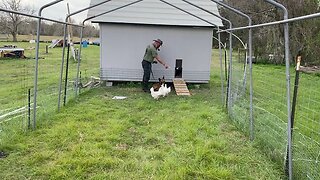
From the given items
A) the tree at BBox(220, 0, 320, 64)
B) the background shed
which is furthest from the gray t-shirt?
the tree at BBox(220, 0, 320, 64)

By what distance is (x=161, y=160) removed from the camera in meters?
4.18

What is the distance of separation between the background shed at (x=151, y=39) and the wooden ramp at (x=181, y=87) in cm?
35

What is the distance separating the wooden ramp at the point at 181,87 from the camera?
9336mm

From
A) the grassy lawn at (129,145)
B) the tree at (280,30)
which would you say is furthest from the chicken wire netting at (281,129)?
the tree at (280,30)

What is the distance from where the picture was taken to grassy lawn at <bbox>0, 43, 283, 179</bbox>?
12.4ft

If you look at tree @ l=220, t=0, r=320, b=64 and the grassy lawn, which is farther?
tree @ l=220, t=0, r=320, b=64

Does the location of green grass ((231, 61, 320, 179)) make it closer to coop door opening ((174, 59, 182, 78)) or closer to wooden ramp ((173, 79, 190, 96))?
wooden ramp ((173, 79, 190, 96))

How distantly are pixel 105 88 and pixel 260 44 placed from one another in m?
13.9

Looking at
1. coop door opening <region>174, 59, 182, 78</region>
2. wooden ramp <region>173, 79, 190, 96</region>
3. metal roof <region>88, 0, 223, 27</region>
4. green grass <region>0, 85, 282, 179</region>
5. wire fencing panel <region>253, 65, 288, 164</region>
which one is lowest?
green grass <region>0, 85, 282, 179</region>

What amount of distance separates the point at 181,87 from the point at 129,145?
515cm

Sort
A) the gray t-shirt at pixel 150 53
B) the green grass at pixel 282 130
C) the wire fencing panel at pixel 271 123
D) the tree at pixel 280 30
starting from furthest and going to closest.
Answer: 1. the tree at pixel 280 30
2. the gray t-shirt at pixel 150 53
3. the wire fencing panel at pixel 271 123
4. the green grass at pixel 282 130

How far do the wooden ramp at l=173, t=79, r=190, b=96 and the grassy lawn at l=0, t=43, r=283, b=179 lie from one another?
1.78 meters

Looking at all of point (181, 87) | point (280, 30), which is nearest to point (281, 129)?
point (181, 87)

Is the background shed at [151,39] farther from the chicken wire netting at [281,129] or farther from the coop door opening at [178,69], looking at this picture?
the chicken wire netting at [281,129]
